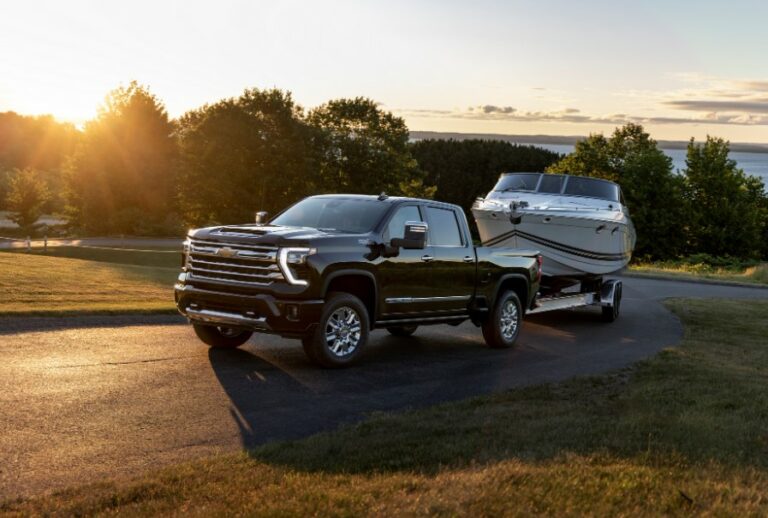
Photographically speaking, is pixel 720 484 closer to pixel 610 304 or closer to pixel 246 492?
pixel 246 492

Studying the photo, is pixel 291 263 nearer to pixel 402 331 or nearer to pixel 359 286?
pixel 359 286

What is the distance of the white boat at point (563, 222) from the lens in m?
17.4

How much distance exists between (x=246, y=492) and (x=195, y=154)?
60865 mm

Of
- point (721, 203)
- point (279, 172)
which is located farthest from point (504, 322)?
point (721, 203)

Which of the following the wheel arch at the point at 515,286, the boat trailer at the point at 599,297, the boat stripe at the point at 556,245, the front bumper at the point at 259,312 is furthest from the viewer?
the boat stripe at the point at 556,245

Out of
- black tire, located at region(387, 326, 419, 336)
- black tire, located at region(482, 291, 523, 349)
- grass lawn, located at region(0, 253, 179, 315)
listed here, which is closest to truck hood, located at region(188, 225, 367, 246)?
black tire, located at region(482, 291, 523, 349)

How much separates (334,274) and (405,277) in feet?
4.75

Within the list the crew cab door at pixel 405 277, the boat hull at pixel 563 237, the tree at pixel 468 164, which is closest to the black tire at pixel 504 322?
the crew cab door at pixel 405 277

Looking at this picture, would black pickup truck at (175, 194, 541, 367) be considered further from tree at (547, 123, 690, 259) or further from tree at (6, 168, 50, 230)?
tree at (547, 123, 690, 259)

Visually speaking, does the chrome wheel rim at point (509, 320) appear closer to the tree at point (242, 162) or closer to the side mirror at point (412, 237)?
the side mirror at point (412, 237)

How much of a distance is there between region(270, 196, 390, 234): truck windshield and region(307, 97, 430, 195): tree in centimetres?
5474

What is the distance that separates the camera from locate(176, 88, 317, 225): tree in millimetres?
62844

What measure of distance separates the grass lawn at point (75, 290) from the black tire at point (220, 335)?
11.5 ft

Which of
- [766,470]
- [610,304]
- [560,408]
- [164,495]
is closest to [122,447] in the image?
[164,495]
